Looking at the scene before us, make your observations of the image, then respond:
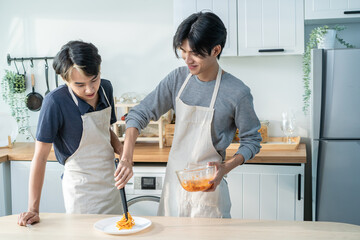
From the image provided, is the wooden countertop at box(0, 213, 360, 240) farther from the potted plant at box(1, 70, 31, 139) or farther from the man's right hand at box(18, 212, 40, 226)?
the potted plant at box(1, 70, 31, 139)

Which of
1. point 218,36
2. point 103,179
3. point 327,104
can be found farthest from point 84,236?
point 327,104

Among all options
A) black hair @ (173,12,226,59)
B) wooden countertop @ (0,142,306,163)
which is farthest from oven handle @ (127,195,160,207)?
black hair @ (173,12,226,59)

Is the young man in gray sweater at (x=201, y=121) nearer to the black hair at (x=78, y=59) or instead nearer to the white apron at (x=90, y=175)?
the white apron at (x=90, y=175)

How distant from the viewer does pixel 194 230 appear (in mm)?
1478

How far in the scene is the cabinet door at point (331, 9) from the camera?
286 centimetres

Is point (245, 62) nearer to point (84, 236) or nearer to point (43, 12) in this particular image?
point (43, 12)

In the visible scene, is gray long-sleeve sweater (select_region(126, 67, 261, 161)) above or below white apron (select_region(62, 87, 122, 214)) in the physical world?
above

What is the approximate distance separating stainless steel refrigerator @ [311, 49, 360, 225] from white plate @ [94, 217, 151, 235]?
1.61 meters

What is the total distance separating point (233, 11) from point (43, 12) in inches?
64.2

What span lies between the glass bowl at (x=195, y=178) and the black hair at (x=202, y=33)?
442 mm

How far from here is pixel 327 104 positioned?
2.76 metres

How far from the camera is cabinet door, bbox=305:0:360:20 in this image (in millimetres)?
2861

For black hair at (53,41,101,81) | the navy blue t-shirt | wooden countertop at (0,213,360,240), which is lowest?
wooden countertop at (0,213,360,240)

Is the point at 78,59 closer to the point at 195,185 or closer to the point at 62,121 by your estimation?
the point at 62,121
